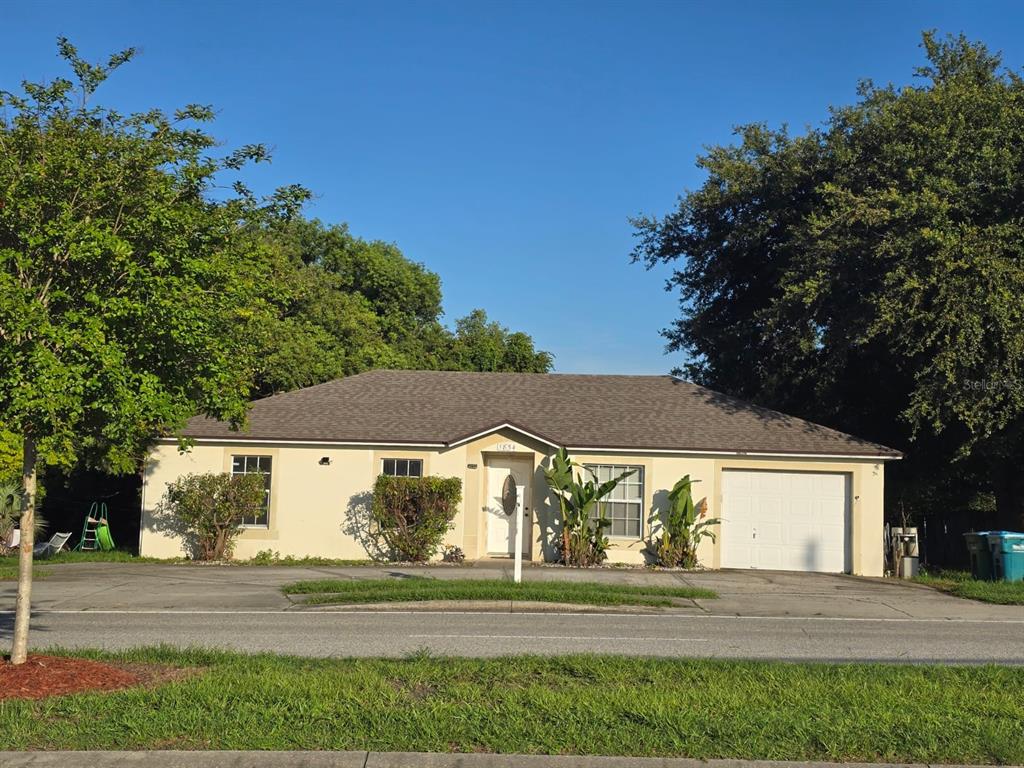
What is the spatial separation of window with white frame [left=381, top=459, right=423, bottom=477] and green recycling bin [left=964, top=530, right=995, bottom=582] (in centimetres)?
1177

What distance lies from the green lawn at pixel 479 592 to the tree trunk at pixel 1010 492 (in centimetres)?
1078

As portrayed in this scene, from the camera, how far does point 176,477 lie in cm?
2144

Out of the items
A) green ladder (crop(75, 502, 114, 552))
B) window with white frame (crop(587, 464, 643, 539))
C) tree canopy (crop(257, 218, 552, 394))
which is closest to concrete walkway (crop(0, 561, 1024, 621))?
window with white frame (crop(587, 464, 643, 539))

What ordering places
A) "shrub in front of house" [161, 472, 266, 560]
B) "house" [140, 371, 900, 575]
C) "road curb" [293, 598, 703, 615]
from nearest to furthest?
"road curb" [293, 598, 703, 615] < "shrub in front of house" [161, 472, 266, 560] < "house" [140, 371, 900, 575]

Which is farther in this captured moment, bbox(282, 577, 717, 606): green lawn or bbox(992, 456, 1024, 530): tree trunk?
bbox(992, 456, 1024, 530): tree trunk

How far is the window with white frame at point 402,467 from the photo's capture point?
21.3 meters

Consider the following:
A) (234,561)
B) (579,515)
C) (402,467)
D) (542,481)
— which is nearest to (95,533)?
(234,561)

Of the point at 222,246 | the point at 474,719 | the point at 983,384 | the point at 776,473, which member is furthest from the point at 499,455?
the point at 474,719

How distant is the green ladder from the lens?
23484 millimetres

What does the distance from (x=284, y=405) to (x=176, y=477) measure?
3.01m

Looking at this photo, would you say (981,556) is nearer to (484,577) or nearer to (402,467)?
(484,577)

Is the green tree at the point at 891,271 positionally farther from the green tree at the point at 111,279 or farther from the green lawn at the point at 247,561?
the green tree at the point at 111,279

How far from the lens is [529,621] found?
13180mm

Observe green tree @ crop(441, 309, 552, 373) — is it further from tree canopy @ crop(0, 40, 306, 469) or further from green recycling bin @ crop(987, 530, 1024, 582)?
tree canopy @ crop(0, 40, 306, 469)
